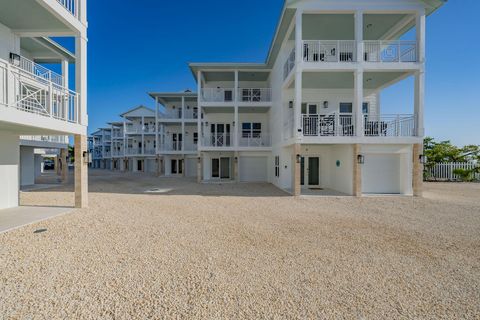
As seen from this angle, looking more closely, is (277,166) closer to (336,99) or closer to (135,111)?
(336,99)

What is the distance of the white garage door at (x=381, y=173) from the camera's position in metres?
11.9

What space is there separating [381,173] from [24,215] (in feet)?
52.9

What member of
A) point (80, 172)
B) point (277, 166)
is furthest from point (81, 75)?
point (277, 166)

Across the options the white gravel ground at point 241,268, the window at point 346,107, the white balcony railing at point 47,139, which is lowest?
the white gravel ground at point 241,268

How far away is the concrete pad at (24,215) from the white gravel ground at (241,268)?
0.56m

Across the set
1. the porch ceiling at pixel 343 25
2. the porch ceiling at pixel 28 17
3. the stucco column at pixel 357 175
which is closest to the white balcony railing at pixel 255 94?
the porch ceiling at pixel 343 25

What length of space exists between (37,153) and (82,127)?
19453 millimetres

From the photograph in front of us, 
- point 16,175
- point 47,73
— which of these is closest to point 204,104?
point 47,73

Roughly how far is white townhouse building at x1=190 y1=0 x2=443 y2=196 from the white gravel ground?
16.2 ft

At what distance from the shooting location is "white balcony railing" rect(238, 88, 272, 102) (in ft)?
58.7

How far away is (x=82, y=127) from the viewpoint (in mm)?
8180

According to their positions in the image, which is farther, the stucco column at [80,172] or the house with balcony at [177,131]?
the house with balcony at [177,131]

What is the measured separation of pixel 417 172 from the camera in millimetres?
11188

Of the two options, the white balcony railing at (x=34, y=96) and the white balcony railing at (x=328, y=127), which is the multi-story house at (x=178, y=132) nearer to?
the white balcony railing at (x=328, y=127)
